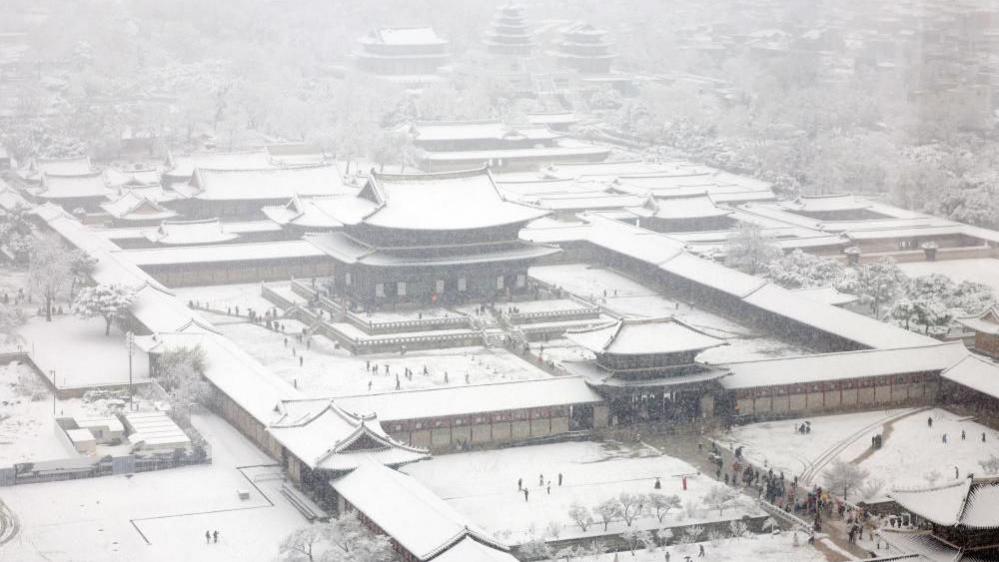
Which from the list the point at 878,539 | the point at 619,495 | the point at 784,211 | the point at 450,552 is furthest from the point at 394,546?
the point at 784,211

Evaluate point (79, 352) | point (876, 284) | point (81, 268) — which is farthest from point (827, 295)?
point (81, 268)

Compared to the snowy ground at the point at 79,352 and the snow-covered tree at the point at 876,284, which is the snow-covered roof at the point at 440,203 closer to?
the snowy ground at the point at 79,352

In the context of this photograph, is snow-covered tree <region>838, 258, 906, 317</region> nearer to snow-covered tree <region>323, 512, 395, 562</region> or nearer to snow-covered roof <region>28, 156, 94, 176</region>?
snow-covered tree <region>323, 512, 395, 562</region>

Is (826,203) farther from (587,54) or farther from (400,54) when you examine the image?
(400,54)

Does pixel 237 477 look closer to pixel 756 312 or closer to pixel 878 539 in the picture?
pixel 878 539

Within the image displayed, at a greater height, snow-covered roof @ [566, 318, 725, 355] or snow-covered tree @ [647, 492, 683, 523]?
snow-covered roof @ [566, 318, 725, 355]

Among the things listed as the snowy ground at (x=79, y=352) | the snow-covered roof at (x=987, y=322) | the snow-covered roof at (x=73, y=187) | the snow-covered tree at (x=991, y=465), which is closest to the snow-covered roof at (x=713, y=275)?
the snow-covered roof at (x=987, y=322)

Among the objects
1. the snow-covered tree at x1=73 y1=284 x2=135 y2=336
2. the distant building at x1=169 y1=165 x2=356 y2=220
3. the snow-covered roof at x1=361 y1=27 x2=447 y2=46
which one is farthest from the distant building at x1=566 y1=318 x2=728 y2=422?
the snow-covered roof at x1=361 y1=27 x2=447 y2=46
